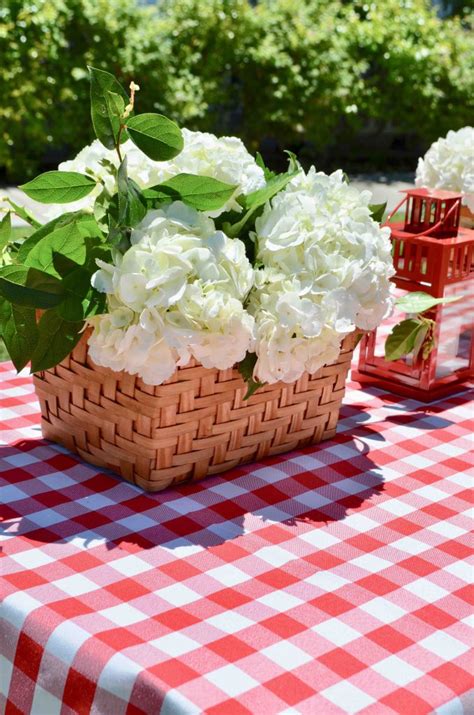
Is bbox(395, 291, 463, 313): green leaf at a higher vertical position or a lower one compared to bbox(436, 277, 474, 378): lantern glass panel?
higher

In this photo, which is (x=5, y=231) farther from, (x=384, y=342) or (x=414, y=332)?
(x=384, y=342)

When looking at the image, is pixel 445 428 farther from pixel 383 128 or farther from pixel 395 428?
pixel 383 128

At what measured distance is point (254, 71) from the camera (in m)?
7.85

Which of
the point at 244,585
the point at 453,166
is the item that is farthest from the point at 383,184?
the point at 244,585

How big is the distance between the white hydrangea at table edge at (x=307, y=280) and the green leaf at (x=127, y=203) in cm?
15

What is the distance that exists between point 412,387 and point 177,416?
548mm

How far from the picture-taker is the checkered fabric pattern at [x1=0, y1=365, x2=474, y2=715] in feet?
2.65

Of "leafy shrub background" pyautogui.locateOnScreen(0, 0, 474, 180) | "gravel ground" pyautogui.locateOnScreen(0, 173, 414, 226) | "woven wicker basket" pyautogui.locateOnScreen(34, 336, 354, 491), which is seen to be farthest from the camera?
"gravel ground" pyautogui.locateOnScreen(0, 173, 414, 226)

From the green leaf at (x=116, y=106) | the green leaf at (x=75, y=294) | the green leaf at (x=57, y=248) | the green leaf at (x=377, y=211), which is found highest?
the green leaf at (x=116, y=106)

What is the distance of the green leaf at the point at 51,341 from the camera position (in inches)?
41.8

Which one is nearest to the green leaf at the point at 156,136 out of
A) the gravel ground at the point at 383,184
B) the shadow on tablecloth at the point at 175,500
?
the shadow on tablecloth at the point at 175,500

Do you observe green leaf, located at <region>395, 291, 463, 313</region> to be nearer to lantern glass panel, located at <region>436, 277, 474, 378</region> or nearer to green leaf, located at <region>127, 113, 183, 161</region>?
lantern glass panel, located at <region>436, 277, 474, 378</region>

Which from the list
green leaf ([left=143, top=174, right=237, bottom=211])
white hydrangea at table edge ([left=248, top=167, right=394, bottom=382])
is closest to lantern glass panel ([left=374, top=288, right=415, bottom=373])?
white hydrangea at table edge ([left=248, top=167, right=394, bottom=382])

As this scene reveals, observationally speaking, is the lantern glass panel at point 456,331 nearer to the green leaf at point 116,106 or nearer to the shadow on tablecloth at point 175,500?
the shadow on tablecloth at point 175,500
